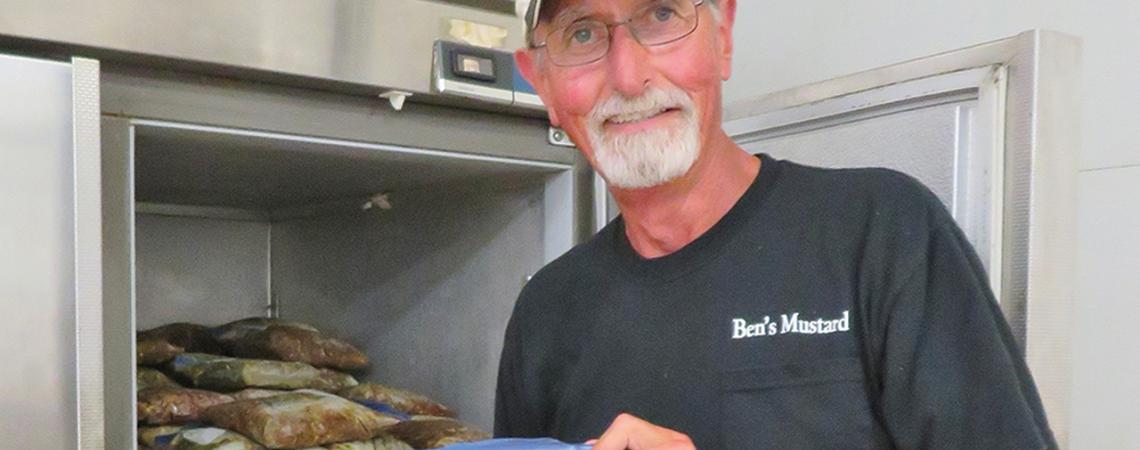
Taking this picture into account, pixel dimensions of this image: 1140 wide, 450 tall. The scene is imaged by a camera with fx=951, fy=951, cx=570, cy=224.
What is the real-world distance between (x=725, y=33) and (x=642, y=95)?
0.45ft

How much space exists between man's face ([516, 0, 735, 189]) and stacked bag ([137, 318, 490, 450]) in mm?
571

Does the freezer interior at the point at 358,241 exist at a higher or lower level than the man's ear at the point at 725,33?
lower

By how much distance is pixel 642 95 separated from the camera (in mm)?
924

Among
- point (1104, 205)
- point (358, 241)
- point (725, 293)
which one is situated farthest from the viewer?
point (358, 241)

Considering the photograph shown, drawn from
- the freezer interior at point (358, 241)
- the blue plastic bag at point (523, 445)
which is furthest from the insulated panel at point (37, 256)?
the blue plastic bag at point (523, 445)

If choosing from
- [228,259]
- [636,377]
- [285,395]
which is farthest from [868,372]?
[228,259]

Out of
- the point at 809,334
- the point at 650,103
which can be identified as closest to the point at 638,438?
the point at 809,334

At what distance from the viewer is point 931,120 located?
901mm

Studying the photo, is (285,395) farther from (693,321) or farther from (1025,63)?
(1025,63)

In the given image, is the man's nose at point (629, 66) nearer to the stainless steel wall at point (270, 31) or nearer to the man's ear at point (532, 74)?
the man's ear at point (532, 74)

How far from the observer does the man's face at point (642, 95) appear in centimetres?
92

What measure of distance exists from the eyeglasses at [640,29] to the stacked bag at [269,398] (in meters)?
0.62

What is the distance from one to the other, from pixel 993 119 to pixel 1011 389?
0.23 meters

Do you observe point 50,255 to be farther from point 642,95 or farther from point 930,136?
point 930,136
